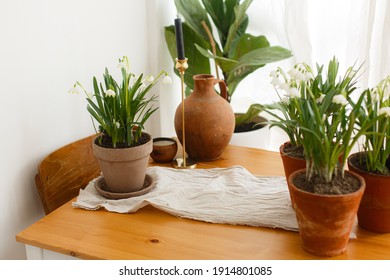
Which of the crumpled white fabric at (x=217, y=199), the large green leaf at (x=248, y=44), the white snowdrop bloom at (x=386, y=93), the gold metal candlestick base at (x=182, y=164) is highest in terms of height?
the large green leaf at (x=248, y=44)

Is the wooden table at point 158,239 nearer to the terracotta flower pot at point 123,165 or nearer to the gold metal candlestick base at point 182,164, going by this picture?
the terracotta flower pot at point 123,165

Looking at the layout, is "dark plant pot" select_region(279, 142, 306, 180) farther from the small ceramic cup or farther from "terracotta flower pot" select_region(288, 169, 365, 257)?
the small ceramic cup

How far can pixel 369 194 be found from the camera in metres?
1.02

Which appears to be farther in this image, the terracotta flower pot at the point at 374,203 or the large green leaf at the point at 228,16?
the large green leaf at the point at 228,16

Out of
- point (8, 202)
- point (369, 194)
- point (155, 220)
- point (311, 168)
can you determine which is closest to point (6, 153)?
point (8, 202)

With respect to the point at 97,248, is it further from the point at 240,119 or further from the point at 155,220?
the point at 240,119

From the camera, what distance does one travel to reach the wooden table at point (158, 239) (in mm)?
1014

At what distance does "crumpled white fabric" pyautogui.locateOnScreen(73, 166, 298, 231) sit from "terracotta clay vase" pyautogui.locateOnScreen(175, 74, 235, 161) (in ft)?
0.38

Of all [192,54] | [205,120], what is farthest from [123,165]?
[192,54]

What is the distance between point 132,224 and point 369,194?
53 centimetres

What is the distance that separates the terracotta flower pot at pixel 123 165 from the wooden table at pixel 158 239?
0.08 meters

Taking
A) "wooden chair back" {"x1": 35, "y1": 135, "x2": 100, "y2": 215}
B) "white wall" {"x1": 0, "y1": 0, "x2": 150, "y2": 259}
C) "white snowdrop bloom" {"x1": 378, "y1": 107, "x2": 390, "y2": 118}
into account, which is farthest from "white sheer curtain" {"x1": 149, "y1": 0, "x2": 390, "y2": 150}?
"white snowdrop bloom" {"x1": 378, "y1": 107, "x2": 390, "y2": 118}

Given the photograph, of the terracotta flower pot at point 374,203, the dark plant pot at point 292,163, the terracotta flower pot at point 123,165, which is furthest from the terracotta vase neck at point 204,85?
the terracotta flower pot at point 374,203

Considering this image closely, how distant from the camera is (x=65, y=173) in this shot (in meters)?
1.34
